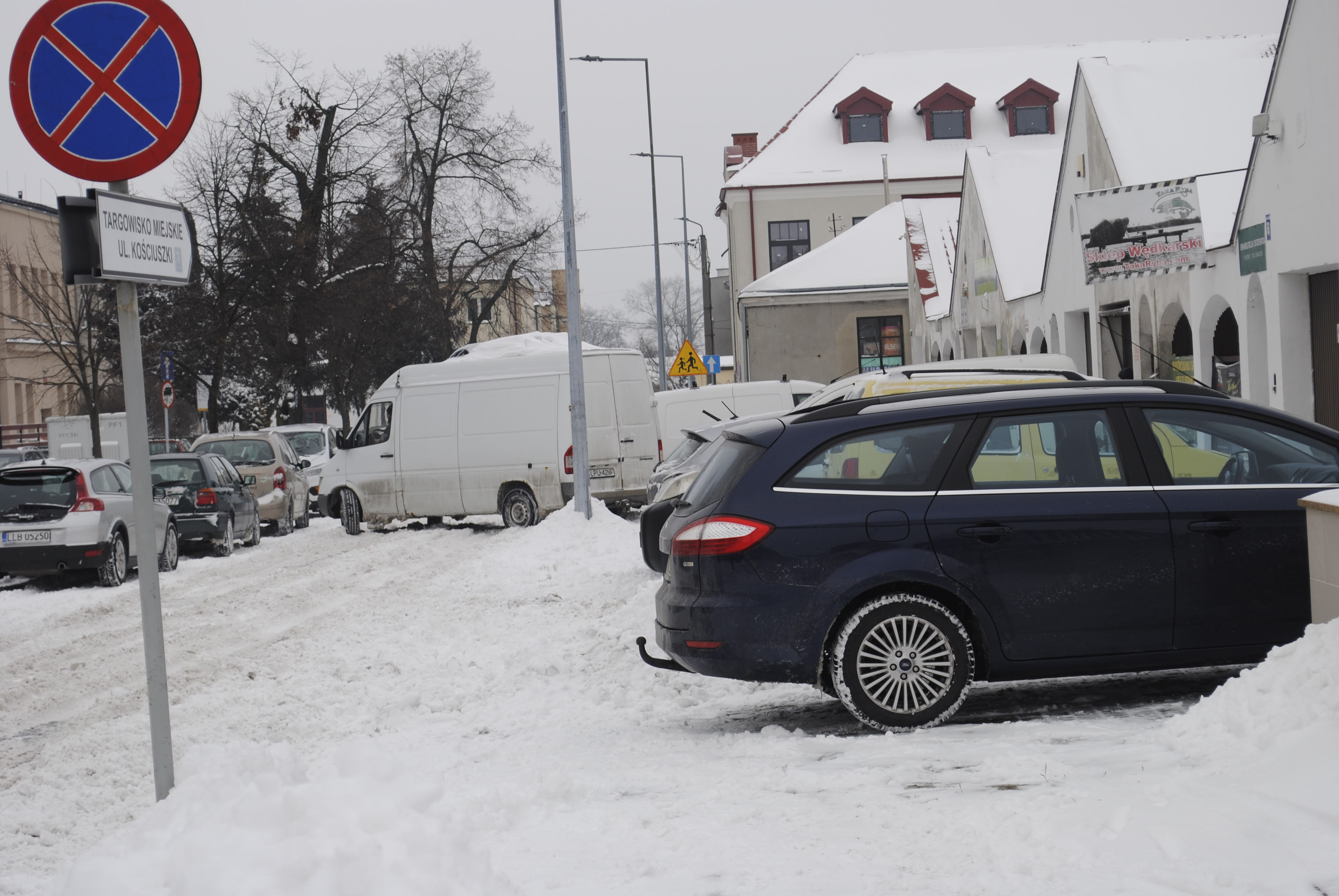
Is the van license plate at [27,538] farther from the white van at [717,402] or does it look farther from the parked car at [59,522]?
the white van at [717,402]

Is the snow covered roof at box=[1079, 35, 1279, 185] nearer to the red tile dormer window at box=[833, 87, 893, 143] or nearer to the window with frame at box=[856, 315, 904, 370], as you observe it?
the window with frame at box=[856, 315, 904, 370]

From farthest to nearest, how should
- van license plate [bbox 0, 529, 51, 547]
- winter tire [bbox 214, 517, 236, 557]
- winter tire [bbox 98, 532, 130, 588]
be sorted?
winter tire [bbox 214, 517, 236, 557] → winter tire [bbox 98, 532, 130, 588] → van license plate [bbox 0, 529, 51, 547]

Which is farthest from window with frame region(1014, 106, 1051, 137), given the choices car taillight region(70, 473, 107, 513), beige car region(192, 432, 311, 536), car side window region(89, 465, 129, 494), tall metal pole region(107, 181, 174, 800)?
tall metal pole region(107, 181, 174, 800)

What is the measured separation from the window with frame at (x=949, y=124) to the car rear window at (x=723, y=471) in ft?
173

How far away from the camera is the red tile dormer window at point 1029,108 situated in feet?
182

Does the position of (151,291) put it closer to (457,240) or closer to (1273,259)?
(457,240)

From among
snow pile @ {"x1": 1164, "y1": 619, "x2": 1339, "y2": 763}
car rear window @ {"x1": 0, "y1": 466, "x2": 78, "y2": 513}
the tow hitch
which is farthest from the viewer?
car rear window @ {"x1": 0, "y1": 466, "x2": 78, "y2": 513}

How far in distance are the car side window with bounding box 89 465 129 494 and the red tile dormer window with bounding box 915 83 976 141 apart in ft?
152

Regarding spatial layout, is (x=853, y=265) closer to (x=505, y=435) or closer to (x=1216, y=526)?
(x=505, y=435)

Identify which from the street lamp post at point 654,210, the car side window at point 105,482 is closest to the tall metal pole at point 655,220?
the street lamp post at point 654,210

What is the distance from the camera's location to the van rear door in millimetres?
21266

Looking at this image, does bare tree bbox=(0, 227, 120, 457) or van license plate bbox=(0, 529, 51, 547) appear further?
bare tree bbox=(0, 227, 120, 457)

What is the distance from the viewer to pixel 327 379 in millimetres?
44938

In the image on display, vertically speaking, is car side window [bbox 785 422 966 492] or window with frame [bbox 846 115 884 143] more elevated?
window with frame [bbox 846 115 884 143]
